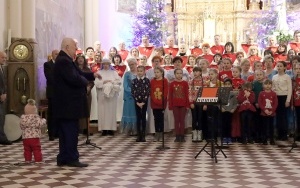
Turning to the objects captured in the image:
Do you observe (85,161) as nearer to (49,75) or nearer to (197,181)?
(197,181)

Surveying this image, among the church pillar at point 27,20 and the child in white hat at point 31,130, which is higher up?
the church pillar at point 27,20

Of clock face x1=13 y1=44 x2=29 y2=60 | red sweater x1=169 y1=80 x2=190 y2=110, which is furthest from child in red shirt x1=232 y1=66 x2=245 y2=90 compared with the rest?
clock face x1=13 y1=44 x2=29 y2=60

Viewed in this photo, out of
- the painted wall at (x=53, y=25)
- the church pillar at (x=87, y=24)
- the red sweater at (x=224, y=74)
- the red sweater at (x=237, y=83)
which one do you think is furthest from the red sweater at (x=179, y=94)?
the church pillar at (x=87, y=24)

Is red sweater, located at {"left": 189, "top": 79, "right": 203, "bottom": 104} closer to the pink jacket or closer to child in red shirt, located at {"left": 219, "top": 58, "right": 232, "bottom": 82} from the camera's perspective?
child in red shirt, located at {"left": 219, "top": 58, "right": 232, "bottom": 82}

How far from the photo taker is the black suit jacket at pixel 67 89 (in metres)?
8.37

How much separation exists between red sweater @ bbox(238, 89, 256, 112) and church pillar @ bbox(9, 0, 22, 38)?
579 cm

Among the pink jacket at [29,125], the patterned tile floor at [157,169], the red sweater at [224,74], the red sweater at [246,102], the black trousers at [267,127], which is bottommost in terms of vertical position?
the patterned tile floor at [157,169]

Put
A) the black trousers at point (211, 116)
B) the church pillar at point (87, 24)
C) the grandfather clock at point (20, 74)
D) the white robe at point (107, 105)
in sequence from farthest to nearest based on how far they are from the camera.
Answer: the church pillar at point (87, 24) < the white robe at point (107, 105) < the grandfather clock at point (20, 74) < the black trousers at point (211, 116)

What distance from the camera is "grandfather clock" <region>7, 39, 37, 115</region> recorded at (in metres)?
12.7

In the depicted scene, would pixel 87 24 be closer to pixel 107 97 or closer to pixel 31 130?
pixel 107 97

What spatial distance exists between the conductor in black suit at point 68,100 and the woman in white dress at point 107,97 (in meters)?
4.28

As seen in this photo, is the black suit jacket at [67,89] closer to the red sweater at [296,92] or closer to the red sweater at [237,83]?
the red sweater at [237,83]

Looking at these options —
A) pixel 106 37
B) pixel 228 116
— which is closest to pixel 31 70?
pixel 228 116

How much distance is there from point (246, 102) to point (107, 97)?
3.59 m
